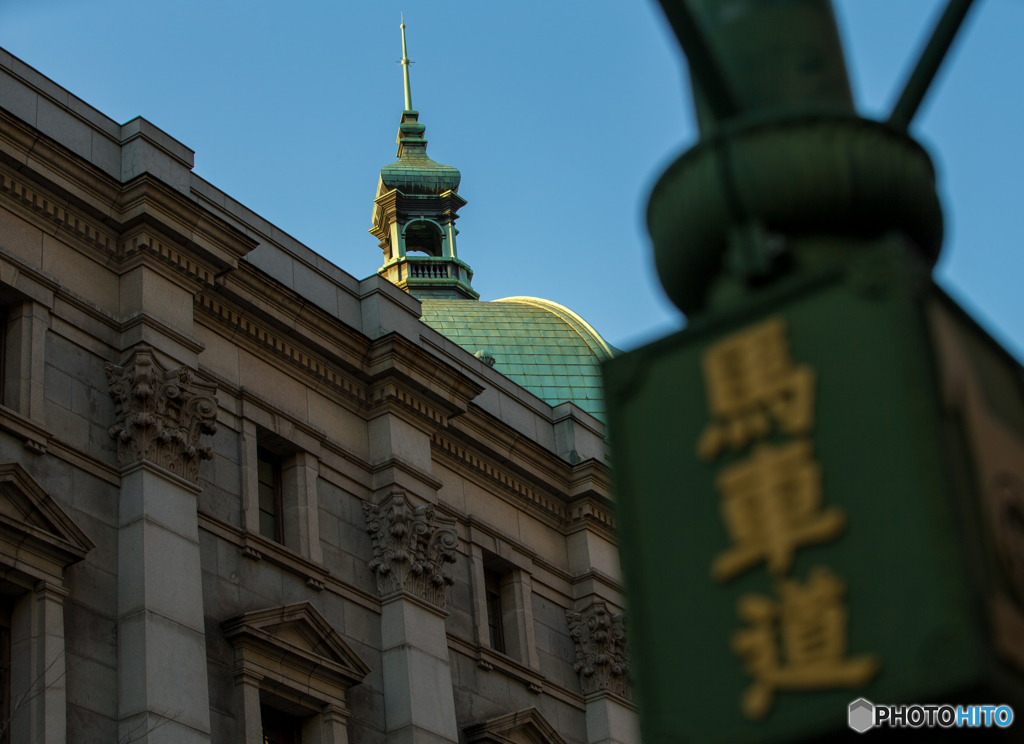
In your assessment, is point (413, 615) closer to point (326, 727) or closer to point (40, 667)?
point (326, 727)

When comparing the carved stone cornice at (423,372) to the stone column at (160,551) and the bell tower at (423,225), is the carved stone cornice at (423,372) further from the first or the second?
the bell tower at (423,225)

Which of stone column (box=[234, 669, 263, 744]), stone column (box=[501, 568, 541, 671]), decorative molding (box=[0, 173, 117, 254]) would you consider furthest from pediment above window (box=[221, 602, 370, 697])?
Answer: decorative molding (box=[0, 173, 117, 254])

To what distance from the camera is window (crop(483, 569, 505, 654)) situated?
106ft

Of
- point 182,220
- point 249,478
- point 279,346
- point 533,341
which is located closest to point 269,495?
point 249,478

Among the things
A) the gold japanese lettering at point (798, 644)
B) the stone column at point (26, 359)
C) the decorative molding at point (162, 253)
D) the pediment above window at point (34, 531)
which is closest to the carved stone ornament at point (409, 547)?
the decorative molding at point (162, 253)

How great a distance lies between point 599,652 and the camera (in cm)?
3362

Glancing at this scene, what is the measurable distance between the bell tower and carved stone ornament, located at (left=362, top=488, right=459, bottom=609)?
157 feet

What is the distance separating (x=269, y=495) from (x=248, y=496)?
1.22 metres

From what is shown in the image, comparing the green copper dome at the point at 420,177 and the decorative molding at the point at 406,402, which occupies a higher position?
the green copper dome at the point at 420,177

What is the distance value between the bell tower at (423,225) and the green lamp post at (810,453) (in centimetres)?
7258

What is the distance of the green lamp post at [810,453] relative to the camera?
3855 mm

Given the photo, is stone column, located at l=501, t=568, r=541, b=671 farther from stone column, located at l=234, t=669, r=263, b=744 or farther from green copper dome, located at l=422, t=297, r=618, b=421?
green copper dome, located at l=422, t=297, r=618, b=421

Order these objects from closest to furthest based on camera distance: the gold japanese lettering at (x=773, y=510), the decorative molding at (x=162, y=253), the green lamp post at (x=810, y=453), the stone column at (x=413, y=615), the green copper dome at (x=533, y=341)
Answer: the green lamp post at (x=810, y=453) → the gold japanese lettering at (x=773, y=510) → the decorative molding at (x=162, y=253) → the stone column at (x=413, y=615) → the green copper dome at (x=533, y=341)

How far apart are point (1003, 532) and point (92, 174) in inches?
916
